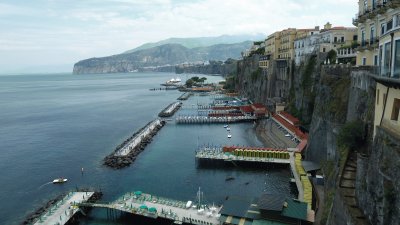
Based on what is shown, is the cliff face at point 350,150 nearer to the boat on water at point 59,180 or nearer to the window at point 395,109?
the window at point 395,109

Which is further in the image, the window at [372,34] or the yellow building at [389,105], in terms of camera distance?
the window at [372,34]

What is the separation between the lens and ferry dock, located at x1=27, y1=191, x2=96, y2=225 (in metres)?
42.1

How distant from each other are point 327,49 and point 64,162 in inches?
2399

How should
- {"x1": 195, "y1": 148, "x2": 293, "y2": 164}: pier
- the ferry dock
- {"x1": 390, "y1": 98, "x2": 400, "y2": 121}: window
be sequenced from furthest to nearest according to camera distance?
A: 1. {"x1": 195, "y1": 148, "x2": 293, "y2": 164}: pier
2. the ferry dock
3. {"x1": 390, "y1": 98, "x2": 400, "y2": 121}: window

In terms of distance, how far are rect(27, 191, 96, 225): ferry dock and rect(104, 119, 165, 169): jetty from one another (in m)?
14.2

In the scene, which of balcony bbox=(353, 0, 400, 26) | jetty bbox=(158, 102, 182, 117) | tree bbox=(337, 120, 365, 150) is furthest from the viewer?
jetty bbox=(158, 102, 182, 117)

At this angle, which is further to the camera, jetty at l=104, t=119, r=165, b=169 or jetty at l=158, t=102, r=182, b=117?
jetty at l=158, t=102, r=182, b=117

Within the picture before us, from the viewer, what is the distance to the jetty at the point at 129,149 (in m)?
65.2

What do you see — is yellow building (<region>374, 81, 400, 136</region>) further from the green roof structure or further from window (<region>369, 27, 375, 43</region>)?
the green roof structure

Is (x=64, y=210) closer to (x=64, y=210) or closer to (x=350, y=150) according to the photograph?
(x=64, y=210)

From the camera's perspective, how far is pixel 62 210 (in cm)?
4481

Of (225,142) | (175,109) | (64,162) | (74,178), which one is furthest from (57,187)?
(175,109)

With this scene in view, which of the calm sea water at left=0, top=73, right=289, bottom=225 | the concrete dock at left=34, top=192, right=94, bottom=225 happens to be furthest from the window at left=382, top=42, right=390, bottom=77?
the concrete dock at left=34, top=192, right=94, bottom=225

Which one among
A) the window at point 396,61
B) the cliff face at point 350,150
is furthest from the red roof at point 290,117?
the window at point 396,61
